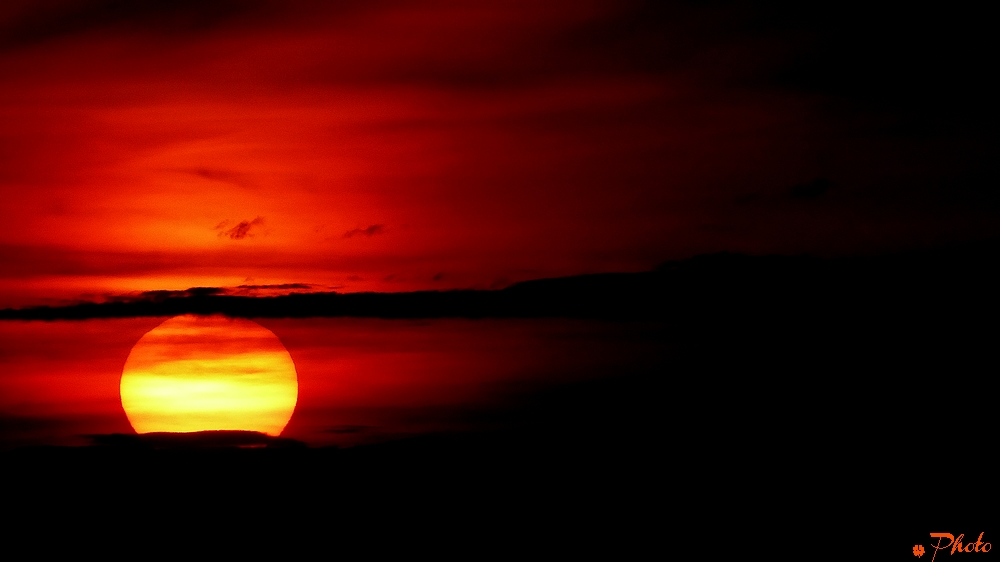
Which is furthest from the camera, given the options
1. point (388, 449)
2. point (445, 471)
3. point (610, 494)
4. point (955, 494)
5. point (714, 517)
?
point (388, 449)

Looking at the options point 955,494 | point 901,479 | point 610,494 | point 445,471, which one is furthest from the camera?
point 445,471

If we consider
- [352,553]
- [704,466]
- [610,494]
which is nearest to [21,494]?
[352,553]

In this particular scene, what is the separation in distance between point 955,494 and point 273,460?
72.5 metres

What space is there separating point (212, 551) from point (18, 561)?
15.9m

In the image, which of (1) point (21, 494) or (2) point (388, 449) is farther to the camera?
(2) point (388, 449)

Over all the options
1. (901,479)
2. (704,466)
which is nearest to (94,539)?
(704,466)

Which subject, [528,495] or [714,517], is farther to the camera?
[528,495]

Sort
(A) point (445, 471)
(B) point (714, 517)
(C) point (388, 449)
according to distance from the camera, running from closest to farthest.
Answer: (B) point (714, 517), (A) point (445, 471), (C) point (388, 449)

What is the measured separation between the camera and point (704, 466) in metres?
83.3

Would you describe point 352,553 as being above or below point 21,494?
below

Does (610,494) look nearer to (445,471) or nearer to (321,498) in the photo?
(445,471)

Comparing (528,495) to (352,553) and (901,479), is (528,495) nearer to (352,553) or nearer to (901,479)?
(352,553)

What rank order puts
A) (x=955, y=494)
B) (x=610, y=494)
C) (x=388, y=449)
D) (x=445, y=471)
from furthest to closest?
(x=388, y=449)
(x=445, y=471)
(x=610, y=494)
(x=955, y=494)

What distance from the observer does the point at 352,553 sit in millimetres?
88938
